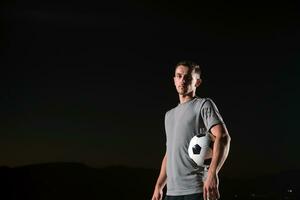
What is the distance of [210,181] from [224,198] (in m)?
57.6

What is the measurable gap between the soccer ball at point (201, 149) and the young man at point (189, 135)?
4cm

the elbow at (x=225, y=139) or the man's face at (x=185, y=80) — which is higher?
the man's face at (x=185, y=80)

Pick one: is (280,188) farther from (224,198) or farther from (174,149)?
(174,149)

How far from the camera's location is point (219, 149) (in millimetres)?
4082

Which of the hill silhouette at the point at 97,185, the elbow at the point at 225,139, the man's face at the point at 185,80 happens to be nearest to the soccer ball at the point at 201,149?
the elbow at the point at 225,139

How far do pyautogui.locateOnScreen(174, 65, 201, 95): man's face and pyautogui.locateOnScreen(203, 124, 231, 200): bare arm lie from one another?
0.37 m

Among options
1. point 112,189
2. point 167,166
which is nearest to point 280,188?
point 112,189

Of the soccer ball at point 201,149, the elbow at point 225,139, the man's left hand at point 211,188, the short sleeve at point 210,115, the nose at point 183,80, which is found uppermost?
the nose at point 183,80

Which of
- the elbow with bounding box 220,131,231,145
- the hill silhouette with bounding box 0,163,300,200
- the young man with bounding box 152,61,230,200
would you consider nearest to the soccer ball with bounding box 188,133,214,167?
the young man with bounding box 152,61,230,200

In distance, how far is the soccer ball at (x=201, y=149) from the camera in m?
4.20

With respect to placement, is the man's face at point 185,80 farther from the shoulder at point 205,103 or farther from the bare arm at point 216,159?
the bare arm at point 216,159

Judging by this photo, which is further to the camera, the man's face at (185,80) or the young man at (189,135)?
the man's face at (185,80)

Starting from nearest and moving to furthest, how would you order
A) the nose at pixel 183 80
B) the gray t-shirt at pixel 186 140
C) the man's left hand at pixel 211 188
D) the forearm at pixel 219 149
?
the man's left hand at pixel 211 188, the forearm at pixel 219 149, the gray t-shirt at pixel 186 140, the nose at pixel 183 80

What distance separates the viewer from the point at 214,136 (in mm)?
4293
